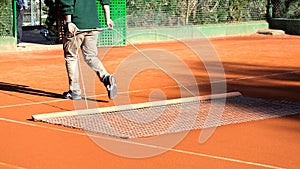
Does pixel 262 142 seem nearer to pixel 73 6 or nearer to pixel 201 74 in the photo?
pixel 73 6

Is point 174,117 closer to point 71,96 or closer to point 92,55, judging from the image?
point 92,55

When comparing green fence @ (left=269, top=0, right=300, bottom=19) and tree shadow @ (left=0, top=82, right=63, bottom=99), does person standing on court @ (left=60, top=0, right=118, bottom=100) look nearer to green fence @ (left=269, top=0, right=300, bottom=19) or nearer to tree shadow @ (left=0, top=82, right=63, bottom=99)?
tree shadow @ (left=0, top=82, right=63, bottom=99)

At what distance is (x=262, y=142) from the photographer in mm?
7008

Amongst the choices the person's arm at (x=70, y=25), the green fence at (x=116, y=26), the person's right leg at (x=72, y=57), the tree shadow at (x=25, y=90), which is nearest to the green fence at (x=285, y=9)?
the green fence at (x=116, y=26)

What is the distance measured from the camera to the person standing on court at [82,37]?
929 centimetres

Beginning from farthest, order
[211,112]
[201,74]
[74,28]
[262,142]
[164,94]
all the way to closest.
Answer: [201,74] < [164,94] < [74,28] < [211,112] < [262,142]

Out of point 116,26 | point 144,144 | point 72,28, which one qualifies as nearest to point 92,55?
point 72,28

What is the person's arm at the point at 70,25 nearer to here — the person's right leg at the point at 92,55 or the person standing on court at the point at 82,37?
the person standing on court at the point at 82,37

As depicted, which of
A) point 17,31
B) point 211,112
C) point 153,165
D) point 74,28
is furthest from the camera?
point 17,31

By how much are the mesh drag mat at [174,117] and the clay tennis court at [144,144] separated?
0.23m

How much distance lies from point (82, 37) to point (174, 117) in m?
2.09

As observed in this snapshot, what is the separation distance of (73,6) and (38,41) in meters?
12.9

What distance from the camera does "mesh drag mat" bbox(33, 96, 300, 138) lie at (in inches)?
302

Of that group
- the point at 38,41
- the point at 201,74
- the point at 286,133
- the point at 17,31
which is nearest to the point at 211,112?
the point at 286,133
